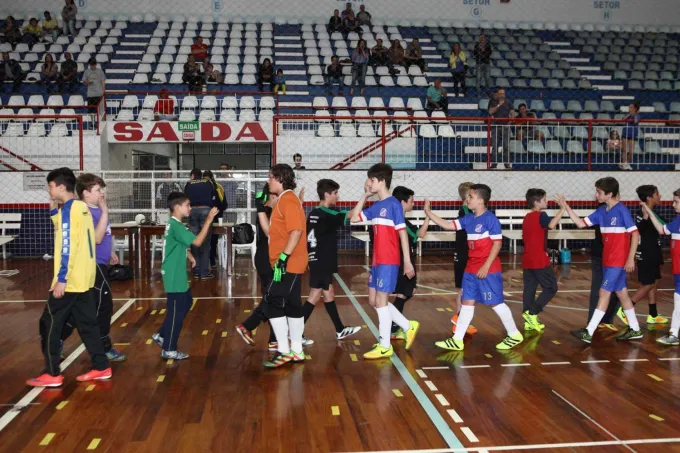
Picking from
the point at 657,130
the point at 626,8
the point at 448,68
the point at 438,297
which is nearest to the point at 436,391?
the point at 438,297

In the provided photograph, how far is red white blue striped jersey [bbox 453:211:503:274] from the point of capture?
5.84 m

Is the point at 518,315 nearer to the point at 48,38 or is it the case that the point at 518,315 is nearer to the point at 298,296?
the point at 298,296

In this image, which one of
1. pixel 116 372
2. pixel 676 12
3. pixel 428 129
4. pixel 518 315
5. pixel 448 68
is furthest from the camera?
pixel 676 12

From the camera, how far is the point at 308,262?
5926 mm

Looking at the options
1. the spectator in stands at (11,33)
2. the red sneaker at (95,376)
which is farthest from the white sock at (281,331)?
the spectator in stands at (11,33)

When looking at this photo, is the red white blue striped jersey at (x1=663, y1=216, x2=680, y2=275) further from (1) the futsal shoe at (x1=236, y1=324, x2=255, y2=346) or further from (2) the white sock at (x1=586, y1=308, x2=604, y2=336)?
(1) the futsal shoe at (x1=236, y1=324, x2=255, y2=346)

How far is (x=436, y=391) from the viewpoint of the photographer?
4754 mm

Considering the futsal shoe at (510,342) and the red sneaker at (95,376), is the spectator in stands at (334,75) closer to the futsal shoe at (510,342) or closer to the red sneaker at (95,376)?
the futsal shoe at (510,342)

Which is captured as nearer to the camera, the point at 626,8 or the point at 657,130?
the point at 657,130

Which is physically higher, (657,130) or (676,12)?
(676,12)

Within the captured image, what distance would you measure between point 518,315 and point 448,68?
14.1m

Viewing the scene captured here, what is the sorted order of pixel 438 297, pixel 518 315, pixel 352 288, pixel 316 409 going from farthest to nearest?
pixel 352 288 < pixel 438 297 < pixel 518 315 < pixel 316 409

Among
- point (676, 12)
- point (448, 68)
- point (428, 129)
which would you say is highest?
point (676, 12)

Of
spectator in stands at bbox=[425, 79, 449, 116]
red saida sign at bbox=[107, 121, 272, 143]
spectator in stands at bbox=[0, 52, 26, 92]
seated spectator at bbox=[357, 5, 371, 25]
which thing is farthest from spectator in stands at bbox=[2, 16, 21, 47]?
spectator in stands at bbox=[425, 79, 449, 116]
